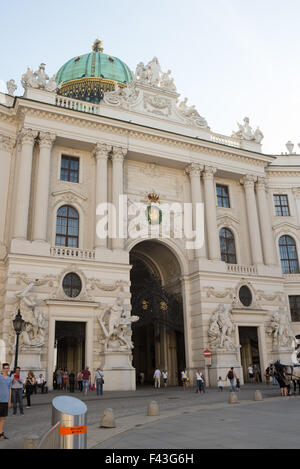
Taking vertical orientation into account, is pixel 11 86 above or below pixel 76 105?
above

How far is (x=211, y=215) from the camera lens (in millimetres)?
30547

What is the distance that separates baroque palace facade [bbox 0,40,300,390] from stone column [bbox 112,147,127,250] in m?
0.08

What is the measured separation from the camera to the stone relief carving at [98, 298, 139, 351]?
23391 mm

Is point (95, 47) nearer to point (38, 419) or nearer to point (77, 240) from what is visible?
point (77, 240)

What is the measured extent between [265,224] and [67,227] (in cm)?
1566

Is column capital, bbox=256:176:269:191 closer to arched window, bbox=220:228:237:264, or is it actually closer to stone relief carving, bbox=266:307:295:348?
arched window, bbox=220:228:237:264

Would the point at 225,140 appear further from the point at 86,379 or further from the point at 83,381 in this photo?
the point at 83,381

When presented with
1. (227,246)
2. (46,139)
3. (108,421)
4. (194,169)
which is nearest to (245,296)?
(227,246)

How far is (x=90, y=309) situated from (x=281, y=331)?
45.9 ft

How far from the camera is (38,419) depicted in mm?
12680

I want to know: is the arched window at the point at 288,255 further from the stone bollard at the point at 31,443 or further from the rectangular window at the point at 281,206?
the stone bollard at the point at 31,443

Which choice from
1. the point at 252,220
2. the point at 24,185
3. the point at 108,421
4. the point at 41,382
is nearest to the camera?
the point at 108,421

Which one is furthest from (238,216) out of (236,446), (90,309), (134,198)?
(236,446)

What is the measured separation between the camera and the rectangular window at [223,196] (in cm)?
3350
